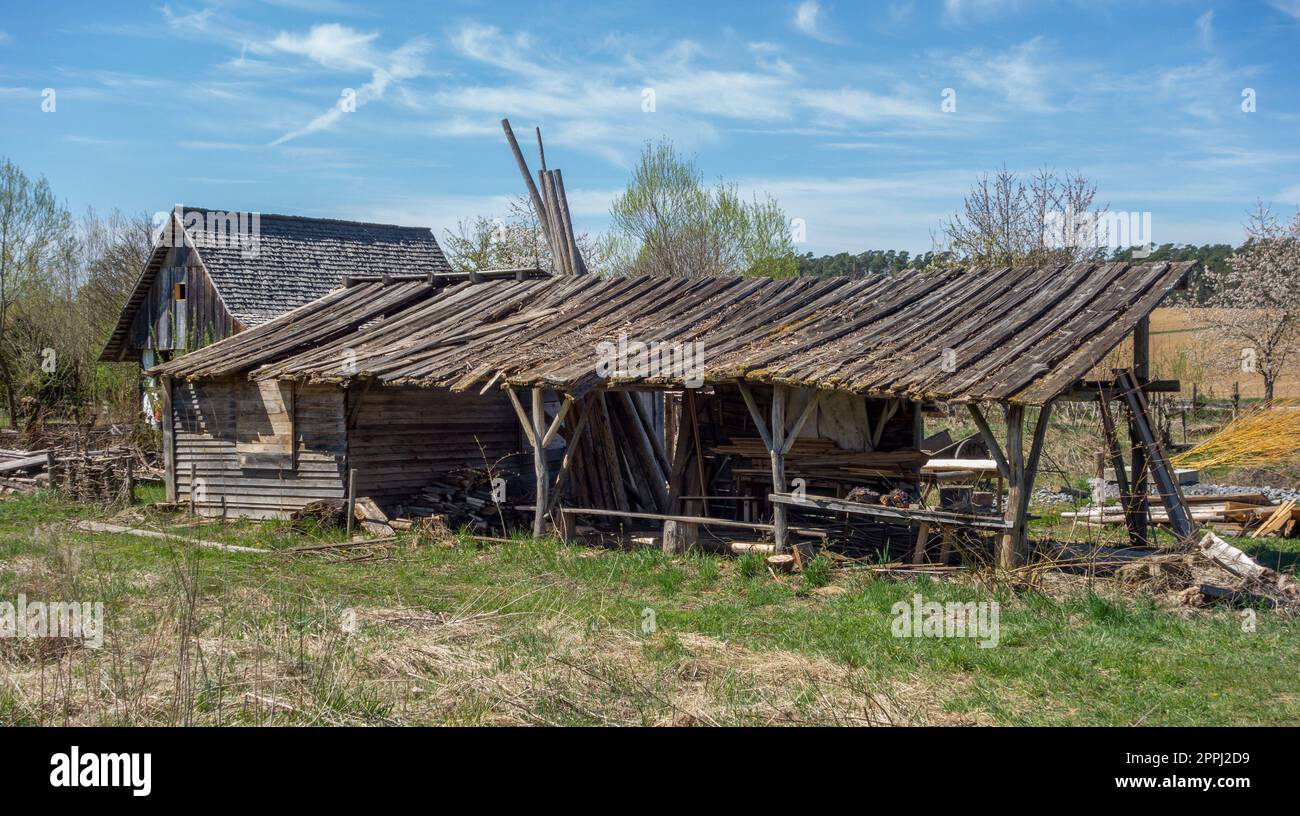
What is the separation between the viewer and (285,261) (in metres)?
25.5

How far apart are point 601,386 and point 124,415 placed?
60.0 feet

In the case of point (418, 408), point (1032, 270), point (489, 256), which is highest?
point (489, 256)

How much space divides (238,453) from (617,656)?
10720mm

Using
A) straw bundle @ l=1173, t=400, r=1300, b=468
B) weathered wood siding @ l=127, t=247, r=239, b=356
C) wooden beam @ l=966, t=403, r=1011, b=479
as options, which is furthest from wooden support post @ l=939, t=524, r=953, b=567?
weathered wood siding @ l=127, t=247, r=239, b=356

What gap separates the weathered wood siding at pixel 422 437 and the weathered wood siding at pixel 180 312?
907 cm

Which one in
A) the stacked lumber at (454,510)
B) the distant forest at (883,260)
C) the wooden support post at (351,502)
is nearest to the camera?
the wooden support post at (351,502)

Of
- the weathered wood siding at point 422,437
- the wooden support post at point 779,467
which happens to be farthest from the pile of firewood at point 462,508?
the wooden support post at point 779,467

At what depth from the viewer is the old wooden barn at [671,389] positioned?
11.8 m

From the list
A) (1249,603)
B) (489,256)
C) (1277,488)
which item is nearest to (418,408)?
(1249,603)

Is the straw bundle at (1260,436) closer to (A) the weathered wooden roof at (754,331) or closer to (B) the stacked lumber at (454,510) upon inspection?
(A) the weathered wooden roof at (754,331)

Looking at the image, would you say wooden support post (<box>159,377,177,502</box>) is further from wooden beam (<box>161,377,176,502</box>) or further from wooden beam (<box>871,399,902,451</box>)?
wooden beam (<box>871,399,902,451</box>)

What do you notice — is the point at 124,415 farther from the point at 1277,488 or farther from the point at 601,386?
the point at 1277,488
